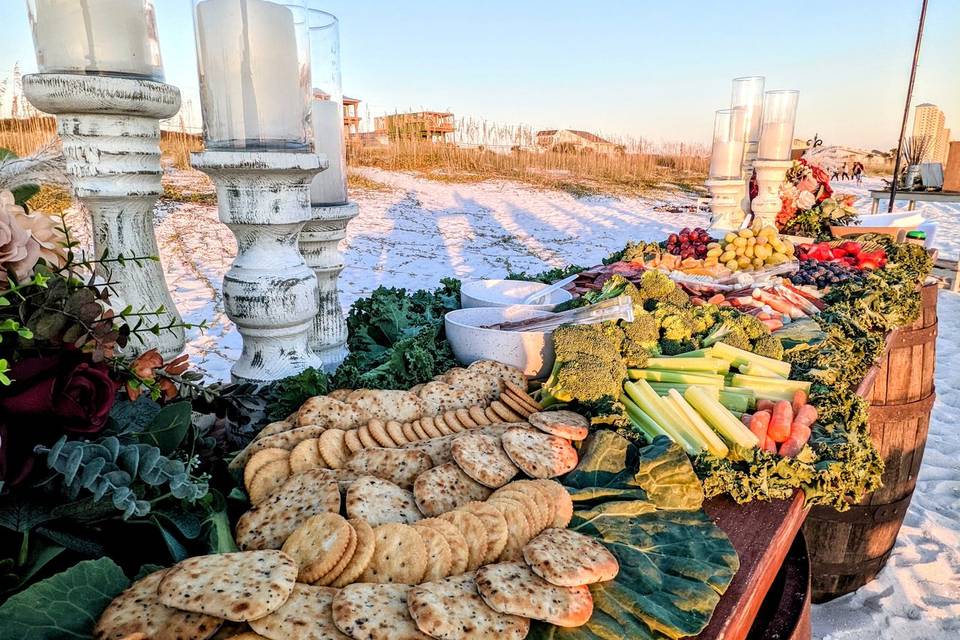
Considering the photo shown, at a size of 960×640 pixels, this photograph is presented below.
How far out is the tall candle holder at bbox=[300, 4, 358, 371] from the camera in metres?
2.13

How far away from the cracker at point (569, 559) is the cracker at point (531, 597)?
0.02 metres

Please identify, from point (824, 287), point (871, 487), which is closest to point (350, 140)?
point (824, 287)

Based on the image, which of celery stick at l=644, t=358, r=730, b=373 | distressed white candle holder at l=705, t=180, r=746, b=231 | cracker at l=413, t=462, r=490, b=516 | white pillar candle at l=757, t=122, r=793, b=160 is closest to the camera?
cracker at l=413, t=462, r=490, b=516

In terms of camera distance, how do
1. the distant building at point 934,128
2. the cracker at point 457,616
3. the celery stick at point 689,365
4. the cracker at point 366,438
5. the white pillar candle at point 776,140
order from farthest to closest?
the distant building at point 934,128
the white pillar candle at point 776,140
the celery stick at point 689,365
the cracker at point 366,438
the cracker at point 457,616

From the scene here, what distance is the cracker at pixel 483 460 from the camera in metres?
1.22

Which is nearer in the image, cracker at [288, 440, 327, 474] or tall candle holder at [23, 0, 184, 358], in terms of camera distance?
cracker at [288, 440, 327, 474]

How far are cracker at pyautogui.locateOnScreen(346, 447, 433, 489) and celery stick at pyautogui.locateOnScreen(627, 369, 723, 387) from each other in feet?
2.86

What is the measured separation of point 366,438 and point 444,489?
29 centimetres

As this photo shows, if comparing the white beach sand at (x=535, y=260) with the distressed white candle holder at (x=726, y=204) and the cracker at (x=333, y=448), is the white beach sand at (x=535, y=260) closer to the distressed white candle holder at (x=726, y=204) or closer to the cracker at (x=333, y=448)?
the cracker at (x=333, y=448)

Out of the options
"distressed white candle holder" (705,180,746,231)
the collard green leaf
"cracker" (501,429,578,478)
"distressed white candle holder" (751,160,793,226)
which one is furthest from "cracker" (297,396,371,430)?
"distressed white candle holder" (705,180,746,231)

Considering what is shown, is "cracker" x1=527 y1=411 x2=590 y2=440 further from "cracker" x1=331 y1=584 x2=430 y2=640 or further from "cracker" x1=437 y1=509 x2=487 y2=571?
"cracker" x1=331 y1=584 x2=430 y2=640

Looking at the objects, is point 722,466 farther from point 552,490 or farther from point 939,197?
point 939,197

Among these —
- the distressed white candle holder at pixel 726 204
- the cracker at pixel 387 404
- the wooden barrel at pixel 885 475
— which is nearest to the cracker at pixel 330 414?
the cracker at pixel 387 404

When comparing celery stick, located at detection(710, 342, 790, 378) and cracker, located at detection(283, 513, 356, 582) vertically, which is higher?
cracker, located at detection(283, 513, 356, 582)
